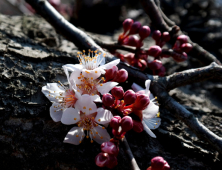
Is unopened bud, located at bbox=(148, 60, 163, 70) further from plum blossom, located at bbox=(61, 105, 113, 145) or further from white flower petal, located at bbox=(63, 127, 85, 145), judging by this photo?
white flower petal, located at bbox=(63, 127, 85, 145)

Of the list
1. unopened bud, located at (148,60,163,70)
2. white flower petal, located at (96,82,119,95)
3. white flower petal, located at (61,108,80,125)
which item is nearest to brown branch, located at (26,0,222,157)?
unopened bud, located at (148,60,163,70)

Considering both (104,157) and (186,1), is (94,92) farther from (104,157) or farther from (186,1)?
(186,1)

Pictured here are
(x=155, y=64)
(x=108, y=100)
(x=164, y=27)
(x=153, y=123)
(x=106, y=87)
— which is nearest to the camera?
(x=108, y=100)

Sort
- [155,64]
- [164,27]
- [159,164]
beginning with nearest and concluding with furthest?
[159,164]
[155,64]
[164,27]

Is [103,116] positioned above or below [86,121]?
above

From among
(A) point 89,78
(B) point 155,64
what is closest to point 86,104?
(A) point 89,78

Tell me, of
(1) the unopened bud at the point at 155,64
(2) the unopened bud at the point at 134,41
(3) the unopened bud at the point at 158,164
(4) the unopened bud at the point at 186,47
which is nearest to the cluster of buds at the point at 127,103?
(3) the unopened bud at the point at 158,164

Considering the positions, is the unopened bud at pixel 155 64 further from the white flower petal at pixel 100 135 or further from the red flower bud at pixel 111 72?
the white flower petal at pixel 100 135

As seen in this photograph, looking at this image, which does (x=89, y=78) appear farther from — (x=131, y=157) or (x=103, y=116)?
(x=131, y=157)
